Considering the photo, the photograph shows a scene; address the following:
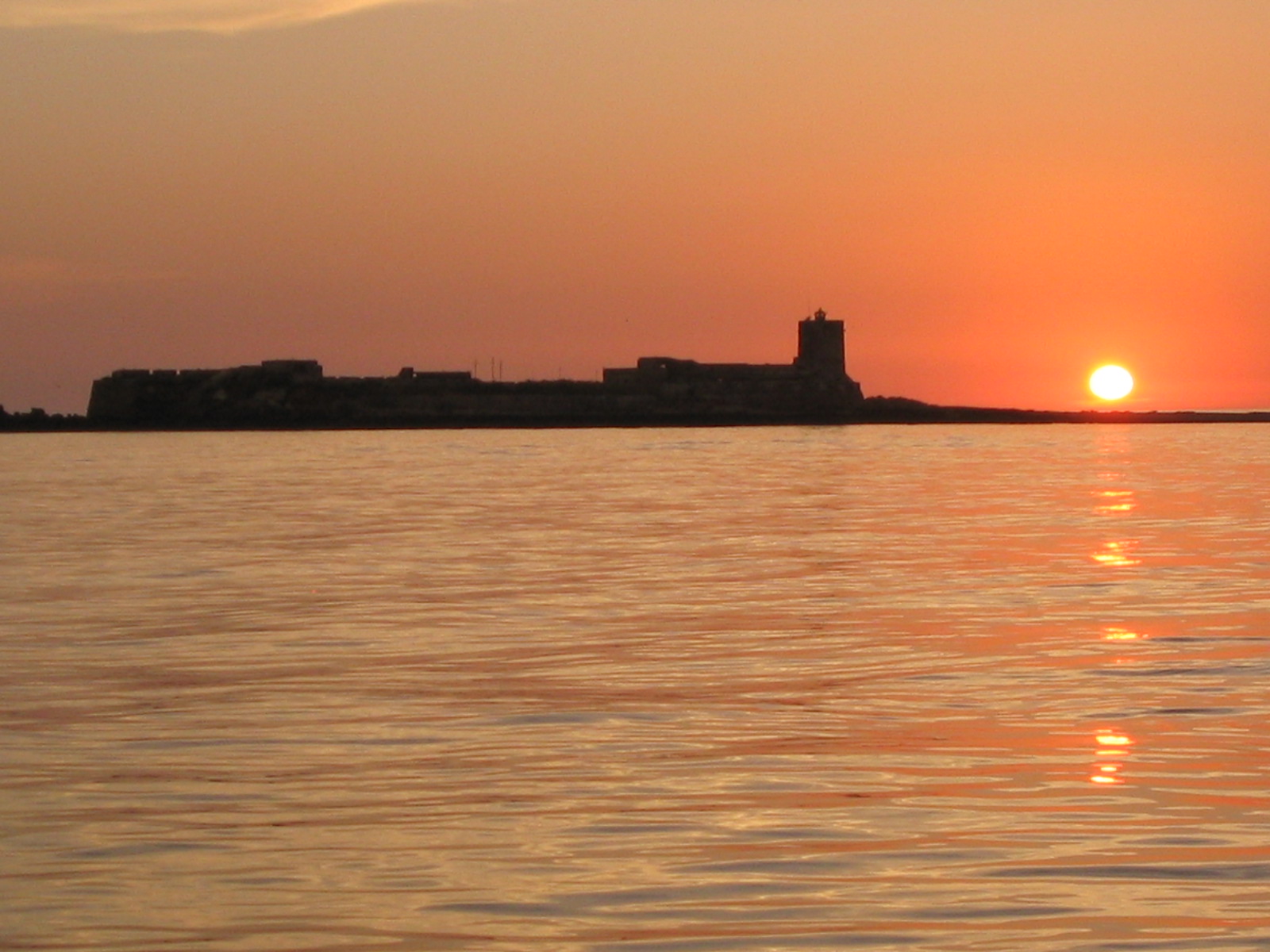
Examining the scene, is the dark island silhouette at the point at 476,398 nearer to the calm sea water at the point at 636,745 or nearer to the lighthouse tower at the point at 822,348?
the lighthouse tower at the point at 822,348

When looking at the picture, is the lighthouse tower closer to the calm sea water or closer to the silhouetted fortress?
the silhouetted fortress

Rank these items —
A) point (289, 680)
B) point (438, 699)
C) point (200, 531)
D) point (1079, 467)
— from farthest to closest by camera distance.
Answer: point (1079, 467), point (200, 531), point (289, 680), point (438, 699)

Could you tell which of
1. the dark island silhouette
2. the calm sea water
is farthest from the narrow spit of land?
the calm sea water

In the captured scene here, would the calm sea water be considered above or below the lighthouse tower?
below

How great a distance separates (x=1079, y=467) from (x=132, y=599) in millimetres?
30508

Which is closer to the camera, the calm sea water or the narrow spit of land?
the calm sea water

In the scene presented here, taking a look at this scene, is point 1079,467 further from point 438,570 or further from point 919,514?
point 438,570

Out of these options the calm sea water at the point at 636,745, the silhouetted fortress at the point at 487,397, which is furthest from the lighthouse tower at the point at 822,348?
the calm sea water at the point at 636,745

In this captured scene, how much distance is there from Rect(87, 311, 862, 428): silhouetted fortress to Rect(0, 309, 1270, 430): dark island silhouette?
1.9 inches

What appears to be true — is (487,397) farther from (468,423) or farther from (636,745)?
(636,745)

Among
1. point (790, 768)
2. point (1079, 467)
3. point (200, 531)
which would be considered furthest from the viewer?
point (1079, 467)

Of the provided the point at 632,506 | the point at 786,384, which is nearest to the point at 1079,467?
the point at 632,506

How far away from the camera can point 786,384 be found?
9281 centimetres

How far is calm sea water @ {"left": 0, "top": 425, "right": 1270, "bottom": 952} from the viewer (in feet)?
16.1
